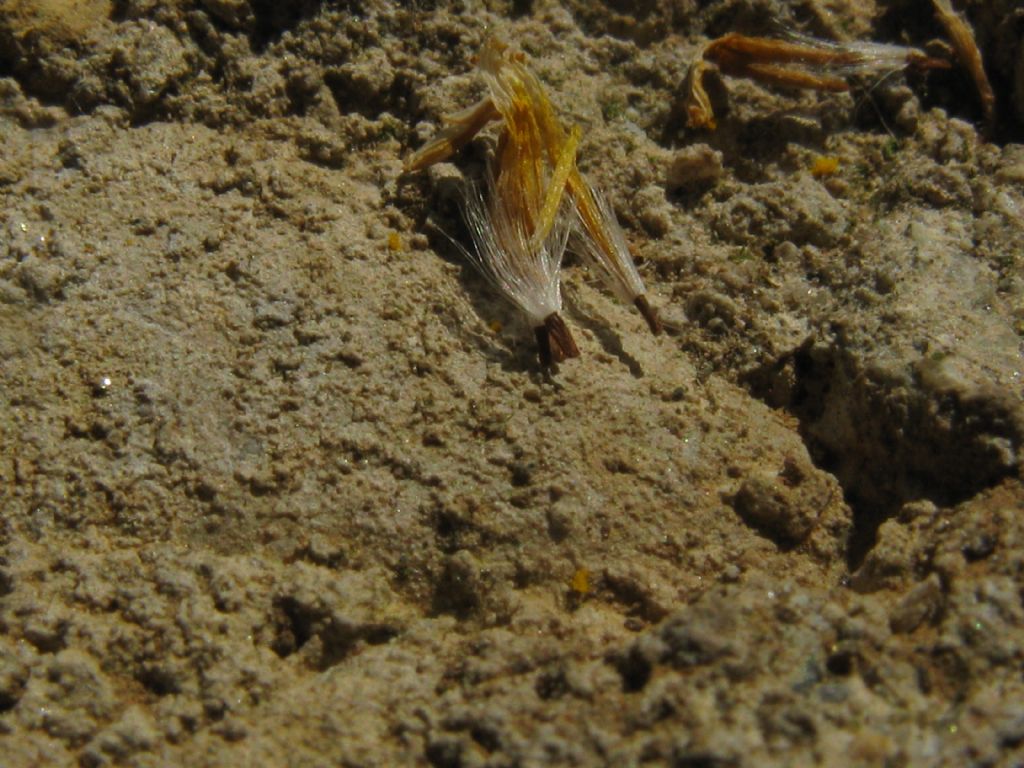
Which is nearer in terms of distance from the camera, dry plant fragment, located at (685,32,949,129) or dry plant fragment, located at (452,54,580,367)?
dry plant fragment, located at (452,54,580,367)

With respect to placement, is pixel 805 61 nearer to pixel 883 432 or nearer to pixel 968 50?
pixel 968 50

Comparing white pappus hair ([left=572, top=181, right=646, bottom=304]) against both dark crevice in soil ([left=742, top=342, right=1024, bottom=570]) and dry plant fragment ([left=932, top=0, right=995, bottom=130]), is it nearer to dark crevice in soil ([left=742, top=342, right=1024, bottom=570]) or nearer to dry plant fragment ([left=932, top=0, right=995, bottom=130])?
dark crevice in soil ([left=742, top=342, right=1024, bottom=570])

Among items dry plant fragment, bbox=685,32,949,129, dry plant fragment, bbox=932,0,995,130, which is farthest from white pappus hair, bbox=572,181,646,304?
dry plant fragment, bbox=932,0,995,130

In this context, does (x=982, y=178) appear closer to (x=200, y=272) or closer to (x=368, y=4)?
(x=368, y=4)

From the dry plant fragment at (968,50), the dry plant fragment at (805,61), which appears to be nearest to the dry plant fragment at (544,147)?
the dry plant fragment at (805,61)

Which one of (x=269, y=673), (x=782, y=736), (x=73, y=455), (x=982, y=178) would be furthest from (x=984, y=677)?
(x=73, y=455)

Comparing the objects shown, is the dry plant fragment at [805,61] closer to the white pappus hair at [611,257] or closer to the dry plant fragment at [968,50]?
the dry plant fragment at [968,50]

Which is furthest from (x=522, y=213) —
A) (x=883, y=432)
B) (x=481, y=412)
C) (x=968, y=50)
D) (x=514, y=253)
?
(x=968, y=50)
